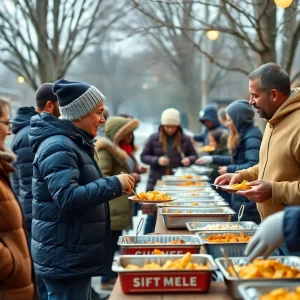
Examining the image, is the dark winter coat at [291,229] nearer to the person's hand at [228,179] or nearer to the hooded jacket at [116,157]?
the person's hand at [228,179]

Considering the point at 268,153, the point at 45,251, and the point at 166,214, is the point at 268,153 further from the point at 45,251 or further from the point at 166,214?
the point at 45,251

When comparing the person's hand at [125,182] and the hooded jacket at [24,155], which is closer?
the person's hand at [125,182]

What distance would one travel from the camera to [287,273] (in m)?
2.93

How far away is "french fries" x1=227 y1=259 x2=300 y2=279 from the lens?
2.91 meters

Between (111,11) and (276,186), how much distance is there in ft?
31.4

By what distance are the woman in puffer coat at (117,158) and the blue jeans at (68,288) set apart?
100.0 inches

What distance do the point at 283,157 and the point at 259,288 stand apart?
1.54 metres

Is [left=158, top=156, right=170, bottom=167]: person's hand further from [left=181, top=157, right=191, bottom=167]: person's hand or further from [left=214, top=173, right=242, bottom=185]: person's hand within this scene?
[left=214, top=173, right=242, bottom=185]: person's hand

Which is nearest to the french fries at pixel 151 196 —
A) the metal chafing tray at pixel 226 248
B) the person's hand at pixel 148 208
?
the metal chafing tray at pixel 226 248

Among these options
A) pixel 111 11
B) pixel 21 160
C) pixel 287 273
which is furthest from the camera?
pixel 111 11

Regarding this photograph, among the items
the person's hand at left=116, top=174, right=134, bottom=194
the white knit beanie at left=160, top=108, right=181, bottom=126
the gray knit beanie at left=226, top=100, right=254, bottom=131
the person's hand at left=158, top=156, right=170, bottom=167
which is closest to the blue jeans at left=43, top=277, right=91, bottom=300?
the person's hand at left=116, top=174, right=134, bottom=194

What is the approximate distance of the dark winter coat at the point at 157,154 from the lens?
9203mm

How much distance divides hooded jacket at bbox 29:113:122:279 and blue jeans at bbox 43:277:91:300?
0.24ft

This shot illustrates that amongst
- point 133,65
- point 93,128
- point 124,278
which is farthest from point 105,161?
point 133,65
